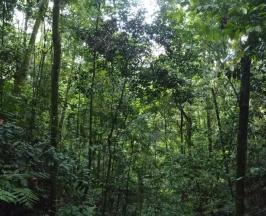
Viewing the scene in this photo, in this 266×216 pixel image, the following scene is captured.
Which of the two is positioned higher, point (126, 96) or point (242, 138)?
point (126, 96)

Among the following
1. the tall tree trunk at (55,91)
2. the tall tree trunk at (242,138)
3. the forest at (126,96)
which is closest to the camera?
the tall tree trunk at (242,138)

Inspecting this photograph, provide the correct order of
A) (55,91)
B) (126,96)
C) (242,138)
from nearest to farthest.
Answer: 1. (242,138)
2. (55,91)
3. (126,96)

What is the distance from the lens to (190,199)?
1258 centimetres

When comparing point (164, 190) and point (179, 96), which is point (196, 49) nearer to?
point (179, 96)

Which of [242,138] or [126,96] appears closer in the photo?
[242,138]

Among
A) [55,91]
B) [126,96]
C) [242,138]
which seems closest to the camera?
[242,138]

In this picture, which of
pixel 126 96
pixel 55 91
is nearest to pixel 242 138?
pixel 55 91

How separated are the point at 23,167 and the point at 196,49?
23.2 ft

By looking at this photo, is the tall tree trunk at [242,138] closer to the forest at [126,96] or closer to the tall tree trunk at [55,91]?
the forest at [126,96]

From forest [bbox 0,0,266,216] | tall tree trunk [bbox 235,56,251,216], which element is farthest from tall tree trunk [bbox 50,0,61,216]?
tall tree trunk [bbox 235,56,251,216]

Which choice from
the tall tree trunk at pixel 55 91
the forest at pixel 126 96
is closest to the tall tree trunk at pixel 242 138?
the forest at pixel 126 96

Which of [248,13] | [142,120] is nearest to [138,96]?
[142,120]

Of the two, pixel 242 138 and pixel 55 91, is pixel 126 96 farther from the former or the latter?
pixel 242 138

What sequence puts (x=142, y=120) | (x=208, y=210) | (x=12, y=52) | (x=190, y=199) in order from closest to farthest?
(x=12, y=52) → (x=142, y=120) → (x=208, y=210) → (x=190, y=199)
